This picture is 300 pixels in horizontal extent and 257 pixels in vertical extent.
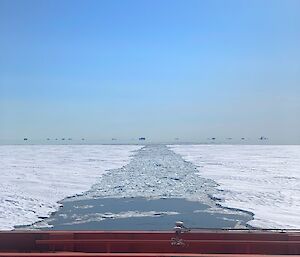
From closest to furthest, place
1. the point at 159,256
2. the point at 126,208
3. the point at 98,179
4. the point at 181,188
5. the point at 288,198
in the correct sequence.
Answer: the point at 159,256, the point at 126,208, the point at 288,198, the point at 181,188, the point at 98,179

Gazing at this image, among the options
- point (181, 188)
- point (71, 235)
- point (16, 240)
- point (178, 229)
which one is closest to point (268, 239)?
point (178, 229)

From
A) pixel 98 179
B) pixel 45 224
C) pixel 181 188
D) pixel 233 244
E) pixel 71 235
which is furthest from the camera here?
pixel 98 179

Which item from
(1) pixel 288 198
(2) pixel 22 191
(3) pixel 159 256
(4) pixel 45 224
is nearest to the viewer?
(3) pixel 159 256

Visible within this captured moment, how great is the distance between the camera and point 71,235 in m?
3.81

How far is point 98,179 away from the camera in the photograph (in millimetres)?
13867

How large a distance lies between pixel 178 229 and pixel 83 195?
264 inches

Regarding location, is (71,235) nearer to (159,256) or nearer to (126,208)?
(159,256)

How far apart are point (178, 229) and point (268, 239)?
0.77 metres

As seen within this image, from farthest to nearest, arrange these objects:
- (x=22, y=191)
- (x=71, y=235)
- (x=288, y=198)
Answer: (x=22, y=191) → (x=288, y=198) → (x=71, y=235)

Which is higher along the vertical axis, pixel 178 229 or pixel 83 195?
pixel 178 229

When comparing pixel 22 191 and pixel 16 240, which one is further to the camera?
pixel 22 191

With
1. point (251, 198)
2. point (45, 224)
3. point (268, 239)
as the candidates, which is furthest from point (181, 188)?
point (268, 239)

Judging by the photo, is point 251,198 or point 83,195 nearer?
point 251,198

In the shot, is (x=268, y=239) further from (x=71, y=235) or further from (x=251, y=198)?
(x=251, y=198)
